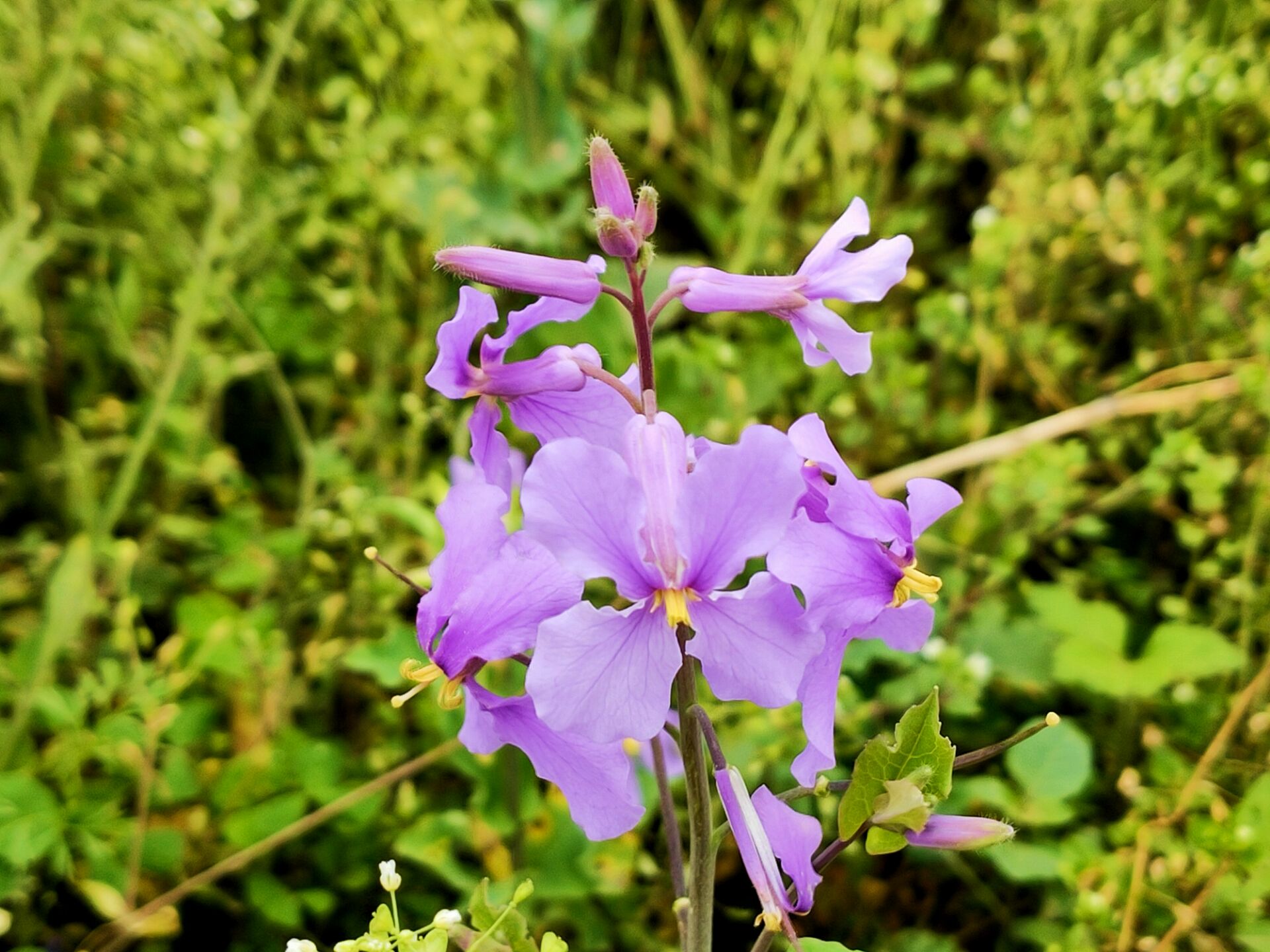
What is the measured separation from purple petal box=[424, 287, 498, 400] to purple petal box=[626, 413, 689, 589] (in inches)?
6.3

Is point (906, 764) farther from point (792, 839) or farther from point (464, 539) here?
point (464, 539)

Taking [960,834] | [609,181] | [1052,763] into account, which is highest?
[609,181]

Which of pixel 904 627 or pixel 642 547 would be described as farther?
pixel 904 627

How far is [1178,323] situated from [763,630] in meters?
1.45

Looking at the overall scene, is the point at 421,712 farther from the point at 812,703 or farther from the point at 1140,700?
the point at 1140,700

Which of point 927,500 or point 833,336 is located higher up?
point 833,336

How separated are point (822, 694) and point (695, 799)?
103mm

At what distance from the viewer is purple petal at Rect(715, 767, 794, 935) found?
21.7 inches

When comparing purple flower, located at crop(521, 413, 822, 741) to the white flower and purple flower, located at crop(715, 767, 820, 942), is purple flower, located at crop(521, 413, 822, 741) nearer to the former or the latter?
purple flower, located at crop(715, 767, 820, 942)

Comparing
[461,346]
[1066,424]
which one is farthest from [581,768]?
[1066,424]

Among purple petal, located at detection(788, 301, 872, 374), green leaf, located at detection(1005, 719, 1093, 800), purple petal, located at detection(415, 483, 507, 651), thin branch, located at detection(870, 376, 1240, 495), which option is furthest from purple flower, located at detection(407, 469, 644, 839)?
thin branch, located at detection(870, 376, 1240, 495)

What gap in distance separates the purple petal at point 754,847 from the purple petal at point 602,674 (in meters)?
0.07

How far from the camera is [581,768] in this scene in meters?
0.63

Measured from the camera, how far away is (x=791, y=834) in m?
0.61
